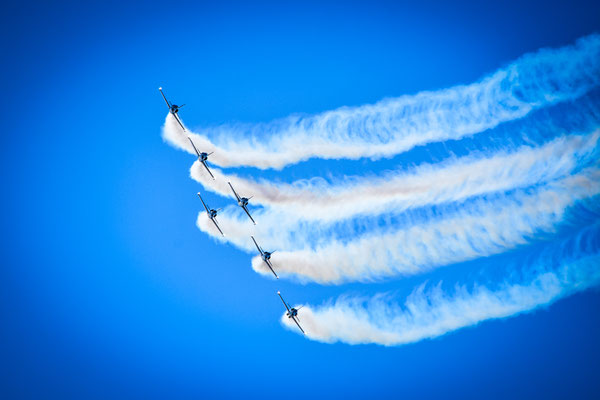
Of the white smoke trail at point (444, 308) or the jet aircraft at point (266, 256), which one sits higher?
the jet aircraft at point (266, 256)

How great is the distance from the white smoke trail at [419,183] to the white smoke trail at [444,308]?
4518 mm

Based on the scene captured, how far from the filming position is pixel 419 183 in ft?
92.1

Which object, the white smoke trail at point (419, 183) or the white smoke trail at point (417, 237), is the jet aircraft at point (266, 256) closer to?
the white smoke trail at point (417, 237)

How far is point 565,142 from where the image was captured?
82.8 ft

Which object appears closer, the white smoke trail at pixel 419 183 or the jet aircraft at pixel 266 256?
the white smoke trail at pixel 419 183

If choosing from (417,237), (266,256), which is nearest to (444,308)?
(417,237)

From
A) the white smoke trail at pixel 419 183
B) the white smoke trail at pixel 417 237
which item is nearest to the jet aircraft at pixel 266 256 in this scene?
the white smoke trail at pixel 417 237

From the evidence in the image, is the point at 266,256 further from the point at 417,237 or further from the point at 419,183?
the point at 419,183

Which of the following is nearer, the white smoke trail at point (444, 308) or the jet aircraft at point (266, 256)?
the white smoke trail at point (444, 308)

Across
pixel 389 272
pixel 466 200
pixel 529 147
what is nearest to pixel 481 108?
pixel 529 147

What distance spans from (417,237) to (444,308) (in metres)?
4.40

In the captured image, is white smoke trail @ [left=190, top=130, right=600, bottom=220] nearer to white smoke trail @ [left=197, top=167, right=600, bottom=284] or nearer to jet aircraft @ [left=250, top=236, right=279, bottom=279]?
white smoke trail @ [left=197, top=167, right=600, bottom=284]

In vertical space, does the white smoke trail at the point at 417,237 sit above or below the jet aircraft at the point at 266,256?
below

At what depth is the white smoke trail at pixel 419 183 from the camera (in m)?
25.3
